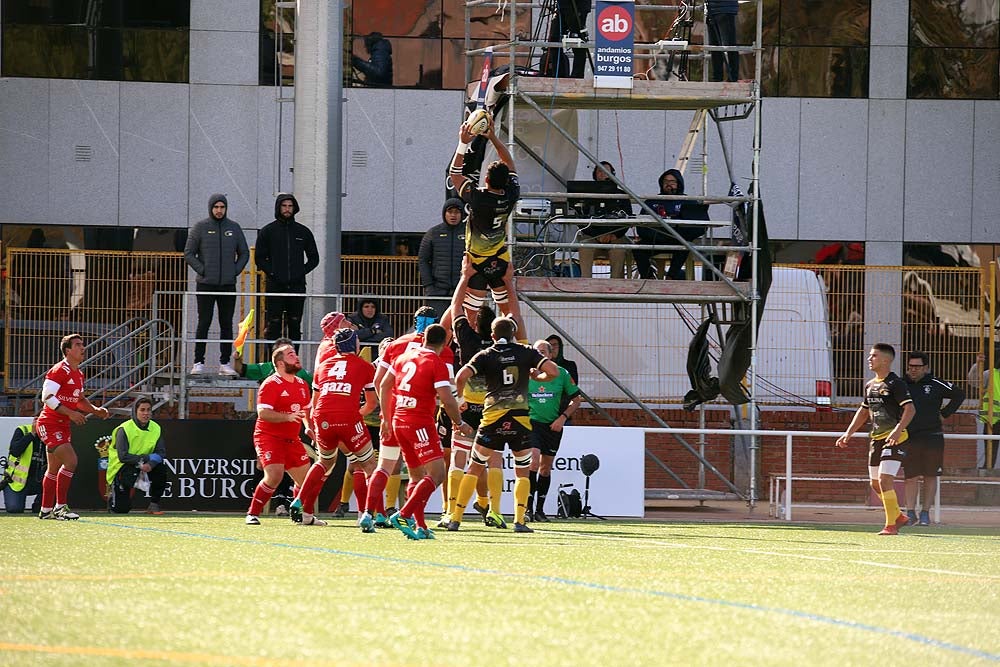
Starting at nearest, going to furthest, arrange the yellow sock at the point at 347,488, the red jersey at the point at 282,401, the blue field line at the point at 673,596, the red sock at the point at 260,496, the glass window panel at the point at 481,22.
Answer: the blue field line at the point at 673,596 → the red jersey at the point at 282,401 → the red sock at the point at 260,496 → the yellow sock at the point at 347,488 → the glass window panel at the point at 481,22

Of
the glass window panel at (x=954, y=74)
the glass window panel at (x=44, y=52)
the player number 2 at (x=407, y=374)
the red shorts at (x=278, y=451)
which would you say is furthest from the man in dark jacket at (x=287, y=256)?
the glass window panel at (x=954, y=74)

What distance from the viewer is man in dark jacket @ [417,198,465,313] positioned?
20281mm

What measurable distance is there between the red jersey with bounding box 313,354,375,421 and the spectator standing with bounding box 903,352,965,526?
24.7 ft

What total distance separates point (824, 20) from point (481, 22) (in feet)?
21.5

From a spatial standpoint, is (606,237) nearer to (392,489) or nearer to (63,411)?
(392,489)

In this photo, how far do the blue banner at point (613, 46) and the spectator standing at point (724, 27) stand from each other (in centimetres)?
144

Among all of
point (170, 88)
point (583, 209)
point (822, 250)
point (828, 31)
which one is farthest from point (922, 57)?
point (170, 88)

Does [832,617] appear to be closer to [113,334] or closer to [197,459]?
[197,459]

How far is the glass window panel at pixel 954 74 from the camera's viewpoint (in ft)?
96.0

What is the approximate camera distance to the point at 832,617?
28.0 feet

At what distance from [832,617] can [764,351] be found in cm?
1511

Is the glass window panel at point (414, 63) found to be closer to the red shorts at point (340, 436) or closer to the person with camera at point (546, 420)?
the person with camera at point (546, 420)

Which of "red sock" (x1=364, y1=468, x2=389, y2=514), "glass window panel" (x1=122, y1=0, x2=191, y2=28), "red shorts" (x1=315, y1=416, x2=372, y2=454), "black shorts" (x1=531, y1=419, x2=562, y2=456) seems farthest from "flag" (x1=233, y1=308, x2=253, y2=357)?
"glass window panel" (x1=122, y1=0, x2=191, y2=28)

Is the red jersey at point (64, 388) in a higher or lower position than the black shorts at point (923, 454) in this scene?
higher
